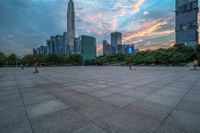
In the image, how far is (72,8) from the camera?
7500 inches

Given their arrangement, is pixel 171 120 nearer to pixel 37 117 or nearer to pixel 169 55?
pixel 37 117

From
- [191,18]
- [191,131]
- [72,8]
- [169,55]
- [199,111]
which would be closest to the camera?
[191,131]

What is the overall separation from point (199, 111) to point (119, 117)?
2.50 metres

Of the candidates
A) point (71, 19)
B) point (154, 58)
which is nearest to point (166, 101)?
point (154, 58)

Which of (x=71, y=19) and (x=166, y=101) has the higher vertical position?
(x=71, y=19)

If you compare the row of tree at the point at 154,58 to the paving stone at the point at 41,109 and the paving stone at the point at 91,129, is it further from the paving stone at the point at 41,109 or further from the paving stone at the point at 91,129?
the paving stone at the point at 91,129

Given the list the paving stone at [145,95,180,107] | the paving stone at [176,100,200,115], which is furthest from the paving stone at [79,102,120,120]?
the paving stone at [176,100,200,115]

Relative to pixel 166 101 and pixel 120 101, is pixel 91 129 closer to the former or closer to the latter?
pixel 120 101

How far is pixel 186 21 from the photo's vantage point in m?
134

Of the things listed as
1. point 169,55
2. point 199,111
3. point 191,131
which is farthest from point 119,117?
point 169,55

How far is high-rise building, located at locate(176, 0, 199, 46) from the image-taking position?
410 ft

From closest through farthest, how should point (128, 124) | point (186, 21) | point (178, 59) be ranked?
point (128, 124)
point (178, 59)
point (186, 21)

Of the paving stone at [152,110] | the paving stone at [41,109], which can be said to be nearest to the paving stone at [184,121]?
the paving stone at [152,110]

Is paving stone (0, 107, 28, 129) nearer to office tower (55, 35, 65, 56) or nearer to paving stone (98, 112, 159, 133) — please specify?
paving stone (98, 112, 159, 133)
